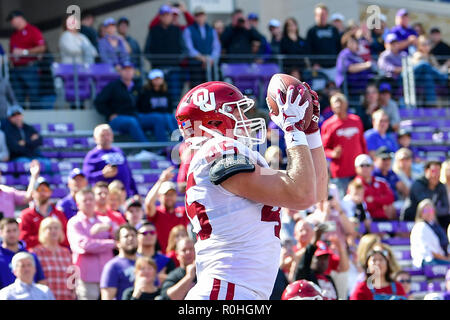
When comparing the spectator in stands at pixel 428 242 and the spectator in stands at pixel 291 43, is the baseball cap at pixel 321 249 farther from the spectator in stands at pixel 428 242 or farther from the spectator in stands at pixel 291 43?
the spectator in stands at pixel 291 43

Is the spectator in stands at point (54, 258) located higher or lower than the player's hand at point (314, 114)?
lower

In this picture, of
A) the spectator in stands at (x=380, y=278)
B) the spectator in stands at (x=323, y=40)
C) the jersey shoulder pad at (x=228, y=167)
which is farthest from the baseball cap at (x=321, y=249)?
the spectator in stands at (x=323, y=40)

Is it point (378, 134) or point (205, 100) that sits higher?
point (205, 100)

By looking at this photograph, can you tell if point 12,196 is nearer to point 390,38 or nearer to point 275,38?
point 275,38

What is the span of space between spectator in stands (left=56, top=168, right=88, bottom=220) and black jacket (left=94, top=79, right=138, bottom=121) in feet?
8.69

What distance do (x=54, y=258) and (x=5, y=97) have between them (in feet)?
13.5

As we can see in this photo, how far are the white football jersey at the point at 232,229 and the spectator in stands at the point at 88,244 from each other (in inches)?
166

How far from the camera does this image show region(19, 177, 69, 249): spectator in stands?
28.9 ft

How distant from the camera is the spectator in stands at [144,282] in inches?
296

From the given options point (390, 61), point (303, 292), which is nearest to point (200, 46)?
point (390, 61)

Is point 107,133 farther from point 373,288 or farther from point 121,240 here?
point 373,288

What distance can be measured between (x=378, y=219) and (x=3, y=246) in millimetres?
4751

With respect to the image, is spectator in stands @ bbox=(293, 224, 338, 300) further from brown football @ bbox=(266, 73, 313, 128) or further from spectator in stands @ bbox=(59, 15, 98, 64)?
spectator in stands @ bbox=(59, 15, 98, 64)

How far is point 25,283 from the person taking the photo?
7.28m
